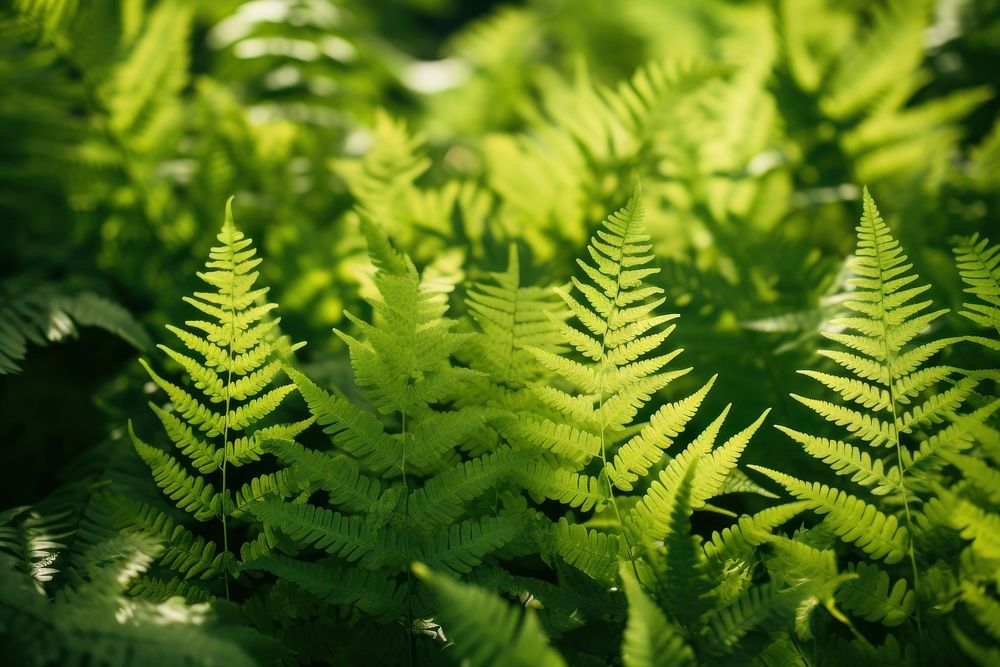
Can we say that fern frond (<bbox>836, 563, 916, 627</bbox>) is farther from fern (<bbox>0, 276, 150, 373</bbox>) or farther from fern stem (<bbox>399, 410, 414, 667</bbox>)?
fern (<bbox>0, 276, 150, 373</bbox>)

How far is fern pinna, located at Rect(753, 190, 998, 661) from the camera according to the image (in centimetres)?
65

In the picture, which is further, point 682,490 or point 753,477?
point 753,477

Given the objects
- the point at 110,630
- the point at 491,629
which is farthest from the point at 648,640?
the point at 110,630

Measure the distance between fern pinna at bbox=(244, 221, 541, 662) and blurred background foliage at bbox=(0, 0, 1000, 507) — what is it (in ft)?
0.89

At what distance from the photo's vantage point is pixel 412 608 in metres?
0.72

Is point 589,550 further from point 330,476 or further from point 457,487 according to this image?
point 330,476

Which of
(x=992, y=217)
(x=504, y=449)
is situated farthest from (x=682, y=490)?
(x=992, y=217)

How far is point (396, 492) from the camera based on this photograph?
73cm

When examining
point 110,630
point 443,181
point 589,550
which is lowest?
point 110,630

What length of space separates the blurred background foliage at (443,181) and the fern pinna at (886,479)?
212 mm

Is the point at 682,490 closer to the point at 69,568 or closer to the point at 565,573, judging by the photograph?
the point at 565,573

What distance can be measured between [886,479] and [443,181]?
3.81ft

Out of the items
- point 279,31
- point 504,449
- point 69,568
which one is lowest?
point 69,568

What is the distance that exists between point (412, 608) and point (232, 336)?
37 centimetres
